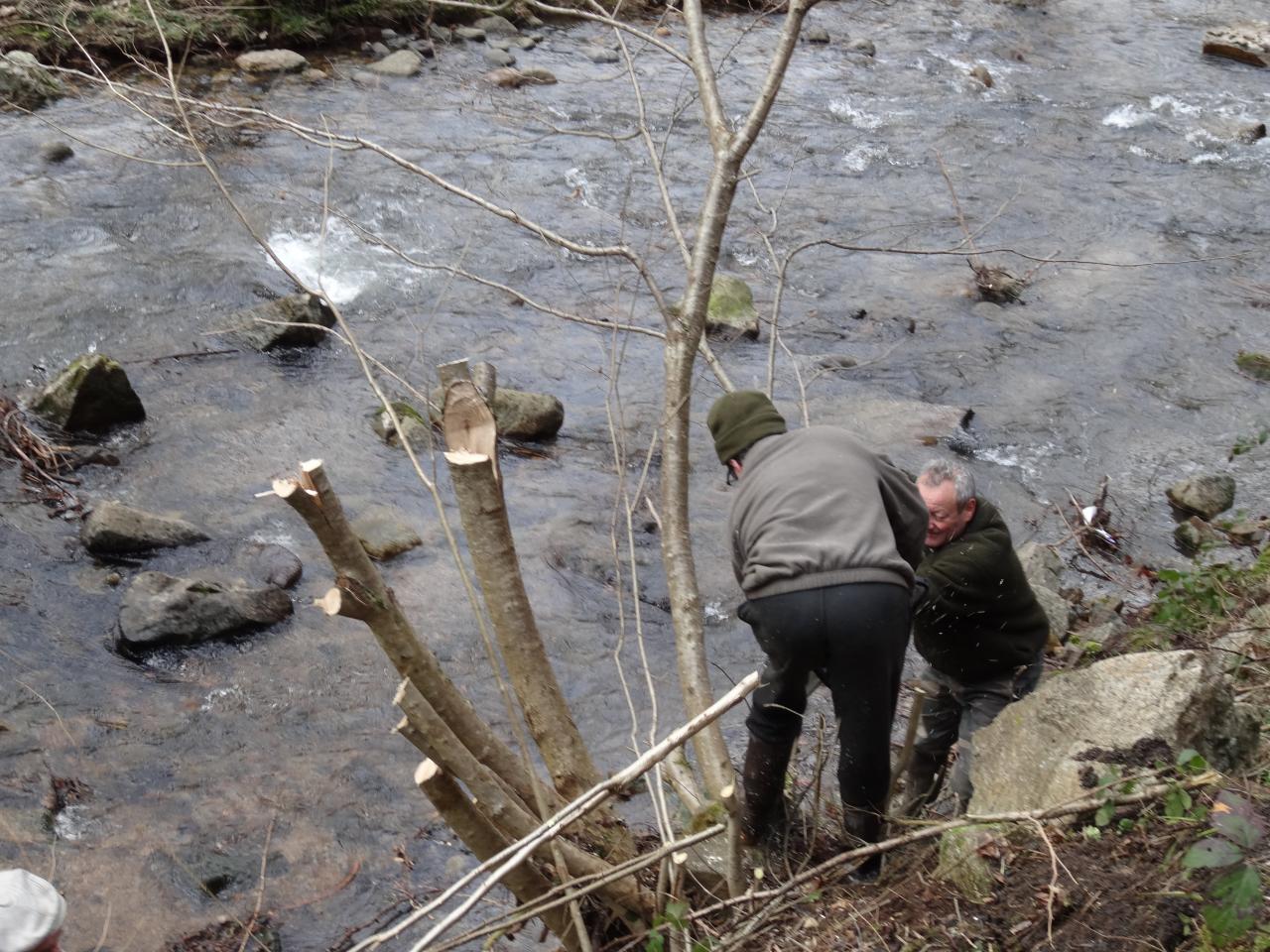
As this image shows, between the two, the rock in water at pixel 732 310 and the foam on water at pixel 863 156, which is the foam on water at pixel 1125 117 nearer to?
the foam on water at pixel 863 156

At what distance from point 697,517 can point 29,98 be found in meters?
7.87

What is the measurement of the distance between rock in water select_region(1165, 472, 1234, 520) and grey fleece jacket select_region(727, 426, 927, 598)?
167 inches


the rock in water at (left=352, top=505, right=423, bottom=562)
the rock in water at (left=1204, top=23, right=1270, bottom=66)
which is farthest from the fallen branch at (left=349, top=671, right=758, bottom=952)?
the rock in water at (left=1204, top=23, right=1270, bottom=66)

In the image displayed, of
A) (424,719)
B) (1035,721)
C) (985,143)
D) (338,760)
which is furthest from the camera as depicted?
(985,143)

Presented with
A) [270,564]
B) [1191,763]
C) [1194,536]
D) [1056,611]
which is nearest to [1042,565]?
[1056,611]

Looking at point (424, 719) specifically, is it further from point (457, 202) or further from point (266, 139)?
point (266, 139)

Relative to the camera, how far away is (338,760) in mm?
Answer: 5312

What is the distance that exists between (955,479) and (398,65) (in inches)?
408

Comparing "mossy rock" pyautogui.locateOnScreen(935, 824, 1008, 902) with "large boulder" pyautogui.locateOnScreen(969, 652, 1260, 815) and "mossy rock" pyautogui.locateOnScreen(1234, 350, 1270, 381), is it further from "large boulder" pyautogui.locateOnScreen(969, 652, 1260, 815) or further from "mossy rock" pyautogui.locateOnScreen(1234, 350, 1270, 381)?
Answer: "mossy rock" pyautogui.locateOnScreen(1234, 350, 1270, 381)

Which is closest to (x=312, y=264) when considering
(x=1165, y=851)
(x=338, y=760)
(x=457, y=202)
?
(x=457, y=202)

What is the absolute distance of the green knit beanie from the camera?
3693mm

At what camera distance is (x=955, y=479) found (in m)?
3.97

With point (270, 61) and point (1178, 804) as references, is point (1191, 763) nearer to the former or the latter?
point (1178, 804)

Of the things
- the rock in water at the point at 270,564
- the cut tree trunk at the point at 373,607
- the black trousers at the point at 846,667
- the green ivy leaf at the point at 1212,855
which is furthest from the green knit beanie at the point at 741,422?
the rock in water at the point at 270,564
